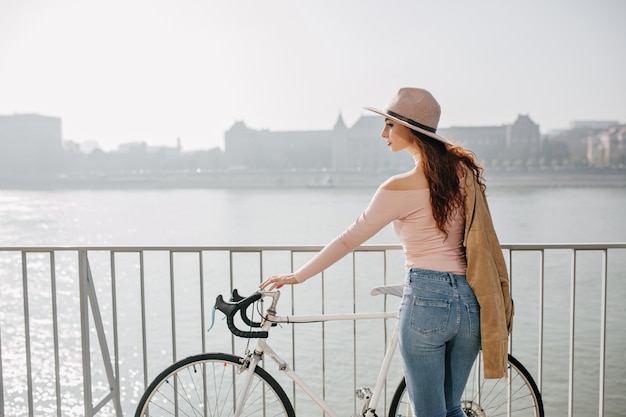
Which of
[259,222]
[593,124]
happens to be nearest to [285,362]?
[259,222]

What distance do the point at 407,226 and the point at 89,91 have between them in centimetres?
7821

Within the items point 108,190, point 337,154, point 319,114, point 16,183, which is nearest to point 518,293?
point 108,190

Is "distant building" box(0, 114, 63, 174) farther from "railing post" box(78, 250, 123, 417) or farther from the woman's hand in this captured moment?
the woman's hand

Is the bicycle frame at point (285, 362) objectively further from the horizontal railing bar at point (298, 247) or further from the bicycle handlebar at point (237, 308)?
the horizontal railing bar at point (298, 247)

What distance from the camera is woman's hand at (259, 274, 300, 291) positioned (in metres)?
1.88

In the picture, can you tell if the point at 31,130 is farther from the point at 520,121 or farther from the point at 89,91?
the point at 520,121

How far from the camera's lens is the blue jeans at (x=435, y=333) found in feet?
5.37

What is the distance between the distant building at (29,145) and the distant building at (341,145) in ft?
67.2

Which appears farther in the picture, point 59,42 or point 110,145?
point 110,145

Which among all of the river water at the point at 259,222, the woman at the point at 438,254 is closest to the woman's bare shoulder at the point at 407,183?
the woman at the point at 438,254

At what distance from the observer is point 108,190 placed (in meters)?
62.1

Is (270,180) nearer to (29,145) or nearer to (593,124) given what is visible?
(29,145)

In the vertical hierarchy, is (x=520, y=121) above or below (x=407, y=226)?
above

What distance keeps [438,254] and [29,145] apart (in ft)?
226
